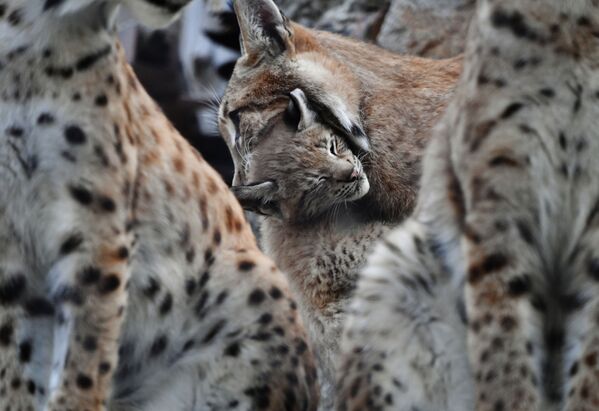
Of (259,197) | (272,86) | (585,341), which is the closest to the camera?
(585,341)

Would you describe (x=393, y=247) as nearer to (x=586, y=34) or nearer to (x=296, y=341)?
(x=296, y=341)

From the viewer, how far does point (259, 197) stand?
22.8ft

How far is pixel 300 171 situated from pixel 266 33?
2.76ft

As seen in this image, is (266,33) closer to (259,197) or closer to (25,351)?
(259,197)

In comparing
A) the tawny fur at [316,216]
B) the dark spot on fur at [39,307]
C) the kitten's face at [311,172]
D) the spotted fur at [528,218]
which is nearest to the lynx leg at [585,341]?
the spotted fur at [528,218]

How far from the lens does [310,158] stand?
7020 millimetres

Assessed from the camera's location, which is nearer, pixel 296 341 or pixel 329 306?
pixel 296 341

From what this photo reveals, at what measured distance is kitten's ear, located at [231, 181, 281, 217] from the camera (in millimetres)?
6891

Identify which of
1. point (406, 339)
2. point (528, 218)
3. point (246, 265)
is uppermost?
point (528, 218)

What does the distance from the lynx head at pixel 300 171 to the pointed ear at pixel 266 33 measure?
324mm

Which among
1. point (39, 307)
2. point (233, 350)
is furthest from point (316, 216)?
point (39, 307)

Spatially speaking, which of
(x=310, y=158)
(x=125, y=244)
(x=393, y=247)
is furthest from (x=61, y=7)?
(x=310, y=158)

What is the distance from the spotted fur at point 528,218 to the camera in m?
4.20

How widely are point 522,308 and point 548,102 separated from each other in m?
0.64
